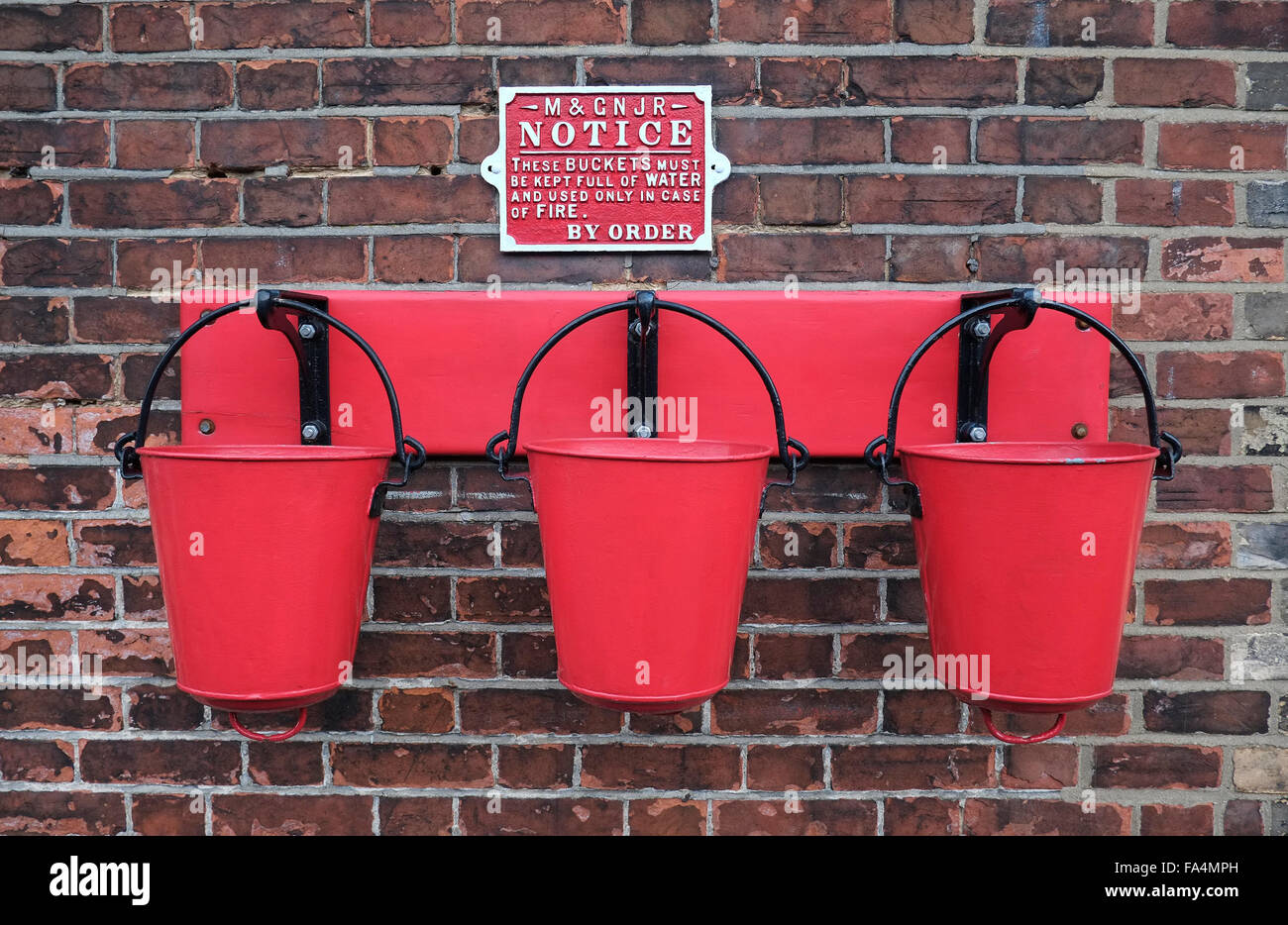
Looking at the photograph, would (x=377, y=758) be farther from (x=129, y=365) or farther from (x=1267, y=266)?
(x=1267, y=266)

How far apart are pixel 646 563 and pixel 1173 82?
1061mm

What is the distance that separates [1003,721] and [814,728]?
0.29 meters

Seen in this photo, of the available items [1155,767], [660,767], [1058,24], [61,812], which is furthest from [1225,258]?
[61,812]

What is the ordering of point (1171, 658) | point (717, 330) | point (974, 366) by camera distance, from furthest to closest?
point (1171, 658)
point (974, 366)
point (717, 330)

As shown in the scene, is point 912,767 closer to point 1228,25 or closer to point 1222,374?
point 1222,374

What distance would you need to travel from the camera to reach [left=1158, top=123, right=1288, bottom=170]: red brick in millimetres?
1228

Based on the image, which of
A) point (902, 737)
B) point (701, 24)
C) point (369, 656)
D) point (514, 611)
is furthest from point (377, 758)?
point (701, 24)

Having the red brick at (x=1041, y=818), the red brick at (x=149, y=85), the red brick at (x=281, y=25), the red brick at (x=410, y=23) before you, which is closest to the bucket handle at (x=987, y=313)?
the red brick at (x=1041, y=818)

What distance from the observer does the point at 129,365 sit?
126 centimetres

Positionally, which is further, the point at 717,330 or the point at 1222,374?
the point at 1222,374

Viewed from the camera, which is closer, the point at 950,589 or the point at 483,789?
the point at 950,589

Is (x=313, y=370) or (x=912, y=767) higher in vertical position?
(x=313, y=370)

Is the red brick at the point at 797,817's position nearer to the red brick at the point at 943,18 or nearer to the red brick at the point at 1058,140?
the red brick at the point at 1058,140

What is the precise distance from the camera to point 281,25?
1240 mm
